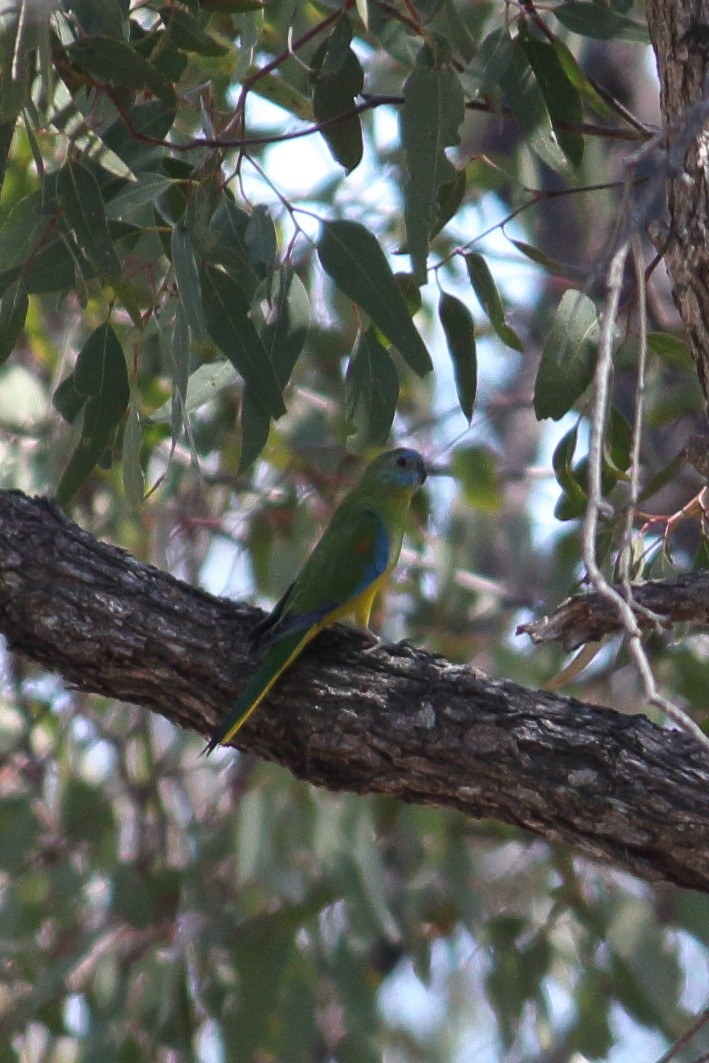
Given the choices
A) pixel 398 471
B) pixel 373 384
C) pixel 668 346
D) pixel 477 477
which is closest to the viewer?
pixel 373 384

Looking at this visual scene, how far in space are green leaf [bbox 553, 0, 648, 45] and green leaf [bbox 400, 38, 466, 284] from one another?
1.47ft

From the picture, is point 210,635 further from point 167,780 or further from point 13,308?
point 167,780

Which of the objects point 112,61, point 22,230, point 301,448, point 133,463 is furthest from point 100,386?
point 301,448

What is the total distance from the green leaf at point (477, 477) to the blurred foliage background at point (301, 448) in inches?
0.5

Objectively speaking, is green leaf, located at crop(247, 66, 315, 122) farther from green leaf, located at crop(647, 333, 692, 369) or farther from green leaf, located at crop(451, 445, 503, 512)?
green leaf, located at crop(451, 445, 503, 512)

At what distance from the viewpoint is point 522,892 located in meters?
5.09

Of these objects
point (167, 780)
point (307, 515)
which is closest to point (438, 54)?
point (307, 515)

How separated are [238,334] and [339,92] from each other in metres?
0.50

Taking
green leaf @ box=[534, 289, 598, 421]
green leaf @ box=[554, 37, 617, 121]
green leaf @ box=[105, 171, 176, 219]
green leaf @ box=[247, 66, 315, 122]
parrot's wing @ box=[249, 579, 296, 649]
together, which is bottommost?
parrot's wing @ box=[249, 579, 296, 649]

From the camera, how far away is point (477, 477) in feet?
15.9

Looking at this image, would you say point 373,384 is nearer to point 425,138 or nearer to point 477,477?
point 425,138

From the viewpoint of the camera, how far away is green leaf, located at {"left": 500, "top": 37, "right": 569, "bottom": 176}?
2.52m

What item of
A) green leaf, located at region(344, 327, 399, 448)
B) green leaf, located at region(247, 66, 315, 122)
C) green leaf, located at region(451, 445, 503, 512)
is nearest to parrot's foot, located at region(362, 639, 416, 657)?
green leaf, located at region(344, 327, 399, 448)

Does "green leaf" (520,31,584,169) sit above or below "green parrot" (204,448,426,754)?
above
